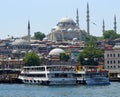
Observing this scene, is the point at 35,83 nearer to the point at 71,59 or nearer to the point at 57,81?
the point at 57,81

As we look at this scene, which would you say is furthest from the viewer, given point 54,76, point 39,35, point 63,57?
point 39,35

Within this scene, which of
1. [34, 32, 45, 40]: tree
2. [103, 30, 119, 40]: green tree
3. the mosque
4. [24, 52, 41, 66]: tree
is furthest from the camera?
[34, 32, 45, 40]: tree

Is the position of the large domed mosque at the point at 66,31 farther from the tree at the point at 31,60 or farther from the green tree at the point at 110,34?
the tree at the point at 31,60

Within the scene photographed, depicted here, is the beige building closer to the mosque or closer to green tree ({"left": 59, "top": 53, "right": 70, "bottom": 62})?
green tree ({"left": 59, "top": 53, "right": 70, "bottom": 62})

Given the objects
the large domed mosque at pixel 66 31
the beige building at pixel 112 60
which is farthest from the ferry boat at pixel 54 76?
the large domed mosque at pixel 66 31

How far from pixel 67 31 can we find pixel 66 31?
547 millimetres

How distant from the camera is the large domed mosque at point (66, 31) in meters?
159

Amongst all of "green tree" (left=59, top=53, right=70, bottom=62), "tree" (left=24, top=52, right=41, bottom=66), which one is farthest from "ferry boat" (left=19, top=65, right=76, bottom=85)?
"green tree" (left=59, top=53, right=70, bottom=62)

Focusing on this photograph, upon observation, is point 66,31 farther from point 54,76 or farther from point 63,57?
point 54,76

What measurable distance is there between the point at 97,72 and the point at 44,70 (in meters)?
5.17

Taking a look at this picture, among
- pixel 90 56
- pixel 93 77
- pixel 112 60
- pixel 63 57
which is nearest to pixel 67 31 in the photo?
pixel 63 57

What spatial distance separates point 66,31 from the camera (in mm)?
159125

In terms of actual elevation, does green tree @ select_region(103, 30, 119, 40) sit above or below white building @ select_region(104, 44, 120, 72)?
above

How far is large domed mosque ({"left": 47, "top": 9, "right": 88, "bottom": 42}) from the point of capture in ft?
521
